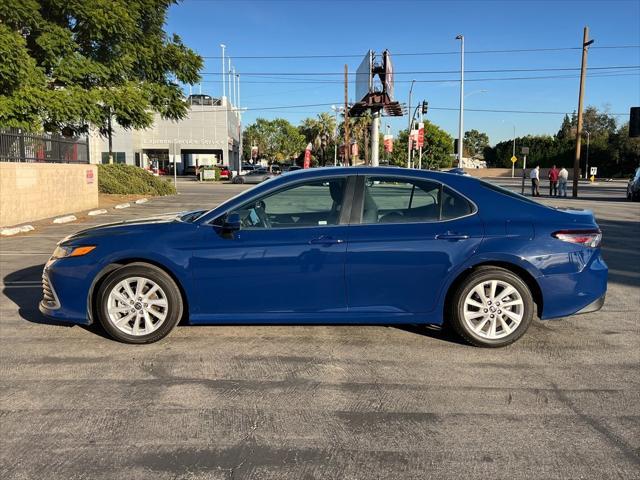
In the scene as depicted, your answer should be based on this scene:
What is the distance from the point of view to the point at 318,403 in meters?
3.84

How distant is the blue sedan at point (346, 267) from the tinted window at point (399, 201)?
2 centimetres

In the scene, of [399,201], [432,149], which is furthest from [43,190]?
[432,149]

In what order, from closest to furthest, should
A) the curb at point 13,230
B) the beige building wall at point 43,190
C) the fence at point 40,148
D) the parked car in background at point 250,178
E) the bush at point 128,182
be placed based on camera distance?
1. the curb at point 13,230
2. the beige building wall at point 43,190
3. the fence at point 40,148
4. the bush at point 128,182
5. the parked car in background at point 250,178

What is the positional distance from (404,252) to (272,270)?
1162 millimetres

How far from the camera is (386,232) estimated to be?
4785 millimetres

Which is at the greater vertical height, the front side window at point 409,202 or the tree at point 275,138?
the tree at point 275,138

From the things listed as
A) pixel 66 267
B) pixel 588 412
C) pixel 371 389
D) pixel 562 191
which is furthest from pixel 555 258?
pixel 562 191

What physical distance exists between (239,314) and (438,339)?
1.91m

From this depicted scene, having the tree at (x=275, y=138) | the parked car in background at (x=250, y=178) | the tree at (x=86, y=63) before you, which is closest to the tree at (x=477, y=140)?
the tree at (x=275, y=138)

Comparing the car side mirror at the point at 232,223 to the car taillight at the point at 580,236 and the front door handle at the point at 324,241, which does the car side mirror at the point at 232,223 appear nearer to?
the front door handle at the point at 324,241

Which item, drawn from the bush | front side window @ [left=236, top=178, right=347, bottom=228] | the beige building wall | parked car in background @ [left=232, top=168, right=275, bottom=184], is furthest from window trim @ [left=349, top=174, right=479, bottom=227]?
parked car in background @ [left=232, top=168, right=275, bottom=184]

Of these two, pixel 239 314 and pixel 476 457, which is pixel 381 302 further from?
pixel 476 457

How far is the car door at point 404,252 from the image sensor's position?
473cm

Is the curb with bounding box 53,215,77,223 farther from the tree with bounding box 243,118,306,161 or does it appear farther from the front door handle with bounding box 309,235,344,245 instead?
the tree with bounding box 243,118,306,161
